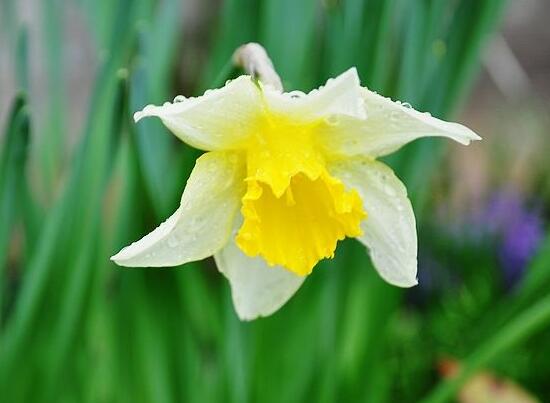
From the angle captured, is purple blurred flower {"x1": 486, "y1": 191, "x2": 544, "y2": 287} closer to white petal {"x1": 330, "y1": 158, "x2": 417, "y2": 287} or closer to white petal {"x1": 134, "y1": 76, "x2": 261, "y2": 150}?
white petal {"x1": 330, "y1": 158, "x2": 417, "y2": 287}

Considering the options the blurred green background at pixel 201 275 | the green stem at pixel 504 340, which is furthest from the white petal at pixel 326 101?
the green stem at pixel 504 340

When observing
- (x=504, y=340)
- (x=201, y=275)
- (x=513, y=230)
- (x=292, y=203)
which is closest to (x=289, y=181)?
(x=292, y=203)

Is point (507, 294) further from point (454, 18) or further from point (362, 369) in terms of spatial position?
point (454, 18)

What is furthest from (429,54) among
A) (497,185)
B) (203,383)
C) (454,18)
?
(497,185)

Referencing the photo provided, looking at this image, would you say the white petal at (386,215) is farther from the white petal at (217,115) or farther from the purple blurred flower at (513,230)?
the purple blurred flower at (513,230)

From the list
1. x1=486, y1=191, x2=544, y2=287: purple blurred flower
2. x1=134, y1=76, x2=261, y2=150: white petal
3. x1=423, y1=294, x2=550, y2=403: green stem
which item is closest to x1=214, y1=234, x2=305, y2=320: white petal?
x1=134, y1=76, x2=261, y2=150: white petal
